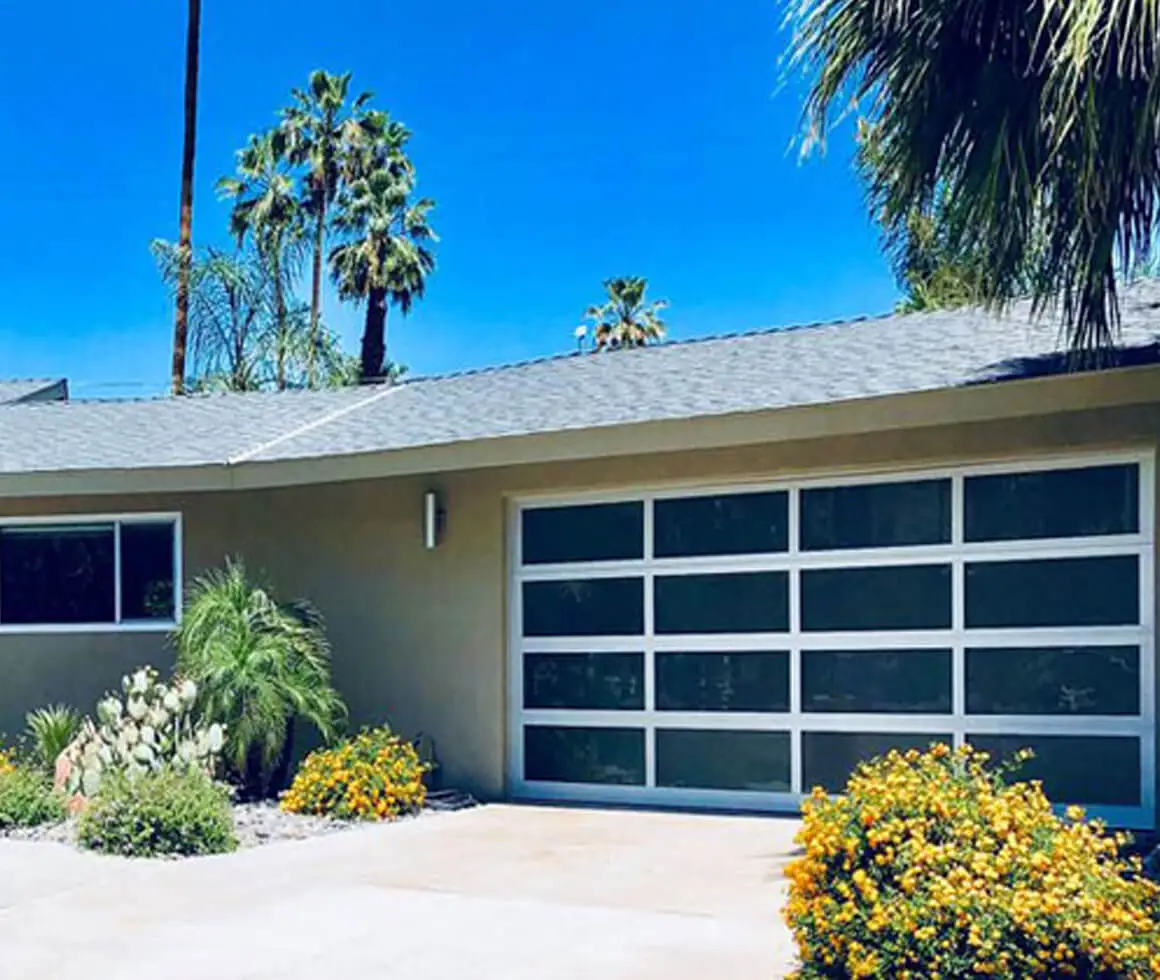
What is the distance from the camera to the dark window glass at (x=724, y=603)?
10375 millimetres

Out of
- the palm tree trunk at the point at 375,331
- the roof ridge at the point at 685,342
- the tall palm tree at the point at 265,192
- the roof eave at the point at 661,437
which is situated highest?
the tall palm tree at the point at 265,192

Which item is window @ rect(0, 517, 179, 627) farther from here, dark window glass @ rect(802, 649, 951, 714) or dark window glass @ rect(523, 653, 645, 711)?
dark window glass @ rect(802, 649, 951, 714)

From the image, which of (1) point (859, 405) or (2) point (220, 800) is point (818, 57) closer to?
(1) point (859, 405)

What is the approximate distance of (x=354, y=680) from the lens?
12125 millimetres

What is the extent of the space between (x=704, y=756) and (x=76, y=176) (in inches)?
947

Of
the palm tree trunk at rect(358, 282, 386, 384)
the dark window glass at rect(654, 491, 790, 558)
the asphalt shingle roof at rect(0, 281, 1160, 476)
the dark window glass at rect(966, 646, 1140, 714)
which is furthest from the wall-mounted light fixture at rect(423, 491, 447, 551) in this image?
the palm tree trunk at rect(358, 282, 386, 384)

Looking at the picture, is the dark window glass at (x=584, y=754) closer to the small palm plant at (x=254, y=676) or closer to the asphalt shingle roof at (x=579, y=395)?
the small palm plant at (x=254, y=676)

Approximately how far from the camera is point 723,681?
1057 centimetres

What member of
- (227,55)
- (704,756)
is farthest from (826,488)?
(227,55)

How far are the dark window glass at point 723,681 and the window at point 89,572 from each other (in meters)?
4.90

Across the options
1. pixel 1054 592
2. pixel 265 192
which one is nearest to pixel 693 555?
pixel 1054 592

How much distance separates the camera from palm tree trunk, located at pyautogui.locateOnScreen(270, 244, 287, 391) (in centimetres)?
2445

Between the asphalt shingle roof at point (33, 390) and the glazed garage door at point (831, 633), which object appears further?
the asphalt shingle roof at point (33, 390)

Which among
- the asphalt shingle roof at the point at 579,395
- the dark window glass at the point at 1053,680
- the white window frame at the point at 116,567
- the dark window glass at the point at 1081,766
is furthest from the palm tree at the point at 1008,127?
the white window frame at the point at 116,567
